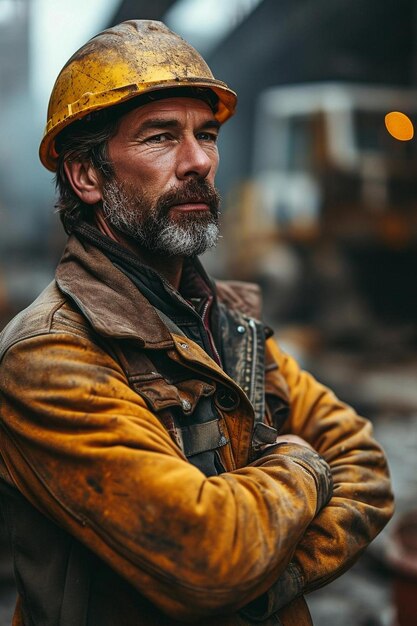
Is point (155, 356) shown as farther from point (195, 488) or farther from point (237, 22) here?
point (237, 22)

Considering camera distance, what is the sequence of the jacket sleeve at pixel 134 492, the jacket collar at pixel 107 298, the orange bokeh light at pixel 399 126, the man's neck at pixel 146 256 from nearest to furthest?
the jacket sleeve at pixel 134 492 → the jacket collar at pixel 107 298 → the man's neck at pixel 146 256 → the orange bokeh light at pixel 399 126

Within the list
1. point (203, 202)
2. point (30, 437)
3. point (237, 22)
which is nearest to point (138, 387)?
point (30, 437)

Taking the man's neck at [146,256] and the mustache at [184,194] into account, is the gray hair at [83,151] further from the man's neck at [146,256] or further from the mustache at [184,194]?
the mustache at [184,194]

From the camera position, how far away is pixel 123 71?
89.6 inches

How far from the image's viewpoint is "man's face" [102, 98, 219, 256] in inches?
92.0

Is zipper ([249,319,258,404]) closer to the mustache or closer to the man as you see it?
the man

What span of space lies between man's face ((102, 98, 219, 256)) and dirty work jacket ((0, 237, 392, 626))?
0.59 feet

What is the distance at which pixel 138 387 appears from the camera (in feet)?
6.62

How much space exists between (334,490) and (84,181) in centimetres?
118

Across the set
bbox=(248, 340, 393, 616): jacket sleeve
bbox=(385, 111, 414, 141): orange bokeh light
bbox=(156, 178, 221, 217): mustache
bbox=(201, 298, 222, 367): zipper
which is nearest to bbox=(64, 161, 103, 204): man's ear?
bbox=(156, 178, 221, 217): mustache

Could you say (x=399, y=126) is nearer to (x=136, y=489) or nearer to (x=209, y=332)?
(x=209, y=332)

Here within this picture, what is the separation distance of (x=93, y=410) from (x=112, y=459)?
0.41 ft

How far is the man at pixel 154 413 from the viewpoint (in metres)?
1.84

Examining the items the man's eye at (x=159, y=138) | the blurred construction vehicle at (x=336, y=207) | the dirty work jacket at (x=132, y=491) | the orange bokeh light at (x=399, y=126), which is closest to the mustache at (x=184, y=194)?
the man's eye at (x=159, y=138)
